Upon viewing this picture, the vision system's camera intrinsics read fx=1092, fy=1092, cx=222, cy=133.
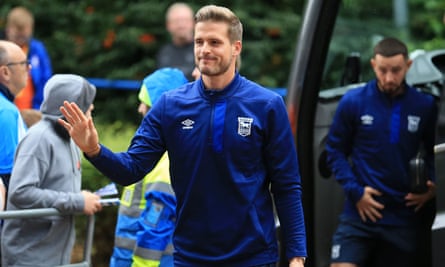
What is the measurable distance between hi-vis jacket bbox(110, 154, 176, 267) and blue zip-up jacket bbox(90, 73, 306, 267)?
750 millimetres

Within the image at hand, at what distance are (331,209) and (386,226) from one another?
51cm

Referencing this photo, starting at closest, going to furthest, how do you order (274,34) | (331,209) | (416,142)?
1. (416,142)
2. (331,209)
3. (274,34)

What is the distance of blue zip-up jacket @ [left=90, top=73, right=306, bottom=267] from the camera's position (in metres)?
4.47

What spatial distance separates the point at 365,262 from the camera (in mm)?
6262

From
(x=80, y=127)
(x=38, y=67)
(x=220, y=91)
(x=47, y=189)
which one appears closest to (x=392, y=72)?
(x=220, y=91)

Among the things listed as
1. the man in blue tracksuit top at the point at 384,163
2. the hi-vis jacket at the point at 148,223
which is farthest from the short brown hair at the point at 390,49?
the hi-vis jacket at the point at 148,223

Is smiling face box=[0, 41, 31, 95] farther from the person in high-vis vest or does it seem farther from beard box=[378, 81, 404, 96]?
beard box=[378, 81, 404, 96]

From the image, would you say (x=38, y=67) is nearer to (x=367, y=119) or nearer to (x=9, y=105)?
(x=9, y=105)

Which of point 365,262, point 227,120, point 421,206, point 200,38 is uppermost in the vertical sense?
point 200,38

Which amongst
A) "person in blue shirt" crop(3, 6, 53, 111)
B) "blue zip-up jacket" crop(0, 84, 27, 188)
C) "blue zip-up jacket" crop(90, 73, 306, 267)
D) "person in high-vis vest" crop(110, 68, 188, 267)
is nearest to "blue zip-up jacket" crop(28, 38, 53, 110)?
"person in blue shirt" crop(3, 6, 53, 111)

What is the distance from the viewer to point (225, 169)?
4.46 metres

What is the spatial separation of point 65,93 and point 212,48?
116cm

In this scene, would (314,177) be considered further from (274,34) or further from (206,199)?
(274,34)

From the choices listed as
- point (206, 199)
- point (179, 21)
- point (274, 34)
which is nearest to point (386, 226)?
point (206, 199)
